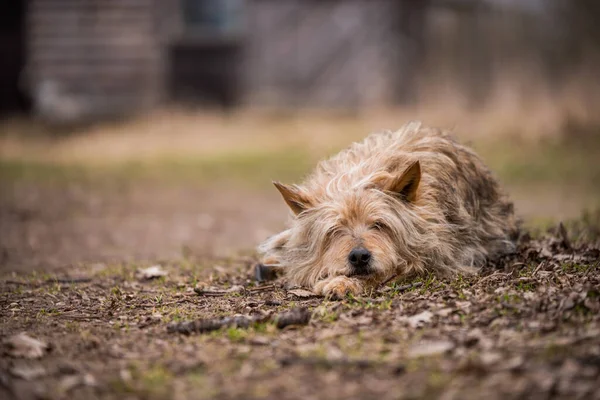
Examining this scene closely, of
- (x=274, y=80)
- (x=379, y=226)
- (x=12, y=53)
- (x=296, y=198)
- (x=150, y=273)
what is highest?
(x=12, y=53)

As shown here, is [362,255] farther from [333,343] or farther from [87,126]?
[87,126]

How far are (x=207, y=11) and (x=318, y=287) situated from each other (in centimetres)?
1703

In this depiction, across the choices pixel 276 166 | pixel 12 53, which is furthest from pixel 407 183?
pixel 12 53

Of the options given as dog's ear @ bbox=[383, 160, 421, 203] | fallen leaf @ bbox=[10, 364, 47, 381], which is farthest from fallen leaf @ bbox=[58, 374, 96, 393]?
dog's ear @ bbox=[383, 160, 421, 203]

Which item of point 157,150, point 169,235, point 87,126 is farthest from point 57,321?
point 87,126

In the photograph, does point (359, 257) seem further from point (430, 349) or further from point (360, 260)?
point (430, 349)

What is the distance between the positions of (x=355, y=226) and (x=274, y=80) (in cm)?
1597

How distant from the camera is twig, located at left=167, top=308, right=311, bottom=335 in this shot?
497cm

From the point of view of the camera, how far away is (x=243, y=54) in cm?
2141

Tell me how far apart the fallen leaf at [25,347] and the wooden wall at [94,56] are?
1706cm

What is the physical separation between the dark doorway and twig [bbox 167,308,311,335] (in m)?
19.3

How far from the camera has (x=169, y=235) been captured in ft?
35.5

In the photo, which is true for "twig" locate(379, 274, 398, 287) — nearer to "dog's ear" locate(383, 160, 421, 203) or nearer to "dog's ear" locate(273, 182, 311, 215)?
"dog's ear" locate(383, 160, 421, 203)

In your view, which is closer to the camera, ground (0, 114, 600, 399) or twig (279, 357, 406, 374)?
ground (0, 114, 600, 399)
